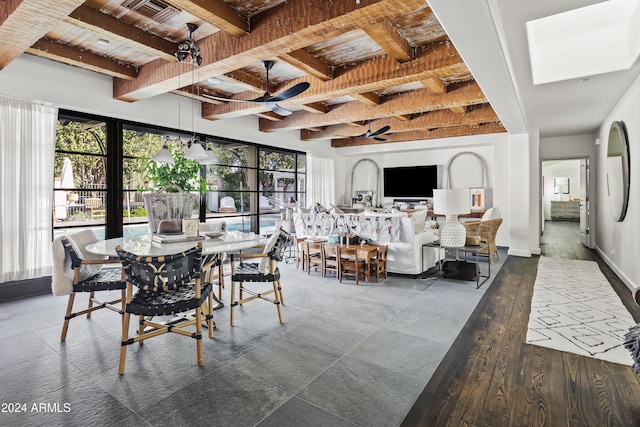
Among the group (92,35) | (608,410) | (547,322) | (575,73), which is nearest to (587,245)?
(575,73)

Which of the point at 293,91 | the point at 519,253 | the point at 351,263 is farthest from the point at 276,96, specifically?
the point at 519,253

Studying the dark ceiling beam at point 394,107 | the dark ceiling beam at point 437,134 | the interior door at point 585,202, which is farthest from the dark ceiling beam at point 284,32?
the interior door at point 585,202

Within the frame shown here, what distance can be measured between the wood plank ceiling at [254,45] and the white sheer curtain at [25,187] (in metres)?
0.72

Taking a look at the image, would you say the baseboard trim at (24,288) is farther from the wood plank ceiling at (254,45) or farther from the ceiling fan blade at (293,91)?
the ceiling fan blade at (293,91)

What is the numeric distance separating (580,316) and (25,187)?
236 inches

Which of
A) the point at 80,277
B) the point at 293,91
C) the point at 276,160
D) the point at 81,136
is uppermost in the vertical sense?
the point at 293,91

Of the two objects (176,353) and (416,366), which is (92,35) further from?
(416,366)

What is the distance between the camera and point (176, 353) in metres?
2.53

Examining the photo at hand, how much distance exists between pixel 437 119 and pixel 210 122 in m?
4.05

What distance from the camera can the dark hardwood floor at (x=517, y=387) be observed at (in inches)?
70.6

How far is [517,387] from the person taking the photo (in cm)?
208

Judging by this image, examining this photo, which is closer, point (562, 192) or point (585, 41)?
point (585, 41)

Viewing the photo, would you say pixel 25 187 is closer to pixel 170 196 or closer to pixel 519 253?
pixel 170 196

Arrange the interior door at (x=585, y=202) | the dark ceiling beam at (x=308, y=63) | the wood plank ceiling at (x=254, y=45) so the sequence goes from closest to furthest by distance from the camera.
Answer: the wood plank ceiling at (x=254, y=45) → the dark ceiling beam at (x=308, y=63) → the interior door at (x=585, y=202)
